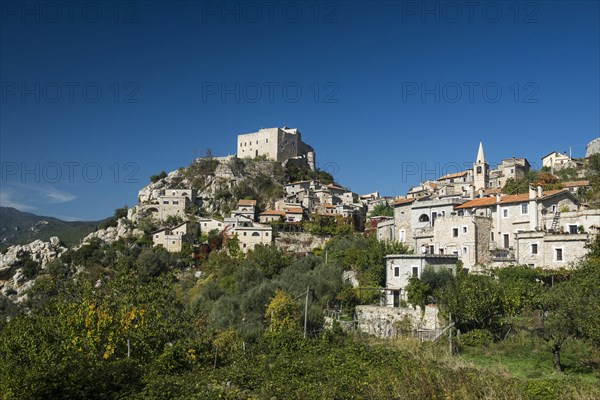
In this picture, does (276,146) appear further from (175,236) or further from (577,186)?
(577,186)

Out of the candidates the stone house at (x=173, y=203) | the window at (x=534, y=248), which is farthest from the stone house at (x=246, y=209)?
the window at (x=534, y=248)

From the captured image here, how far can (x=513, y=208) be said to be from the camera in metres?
38.3

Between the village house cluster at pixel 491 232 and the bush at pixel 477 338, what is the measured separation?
325 inches

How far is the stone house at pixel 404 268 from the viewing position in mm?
33281

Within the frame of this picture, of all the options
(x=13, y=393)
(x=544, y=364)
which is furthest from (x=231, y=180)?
(x=13, y=393)

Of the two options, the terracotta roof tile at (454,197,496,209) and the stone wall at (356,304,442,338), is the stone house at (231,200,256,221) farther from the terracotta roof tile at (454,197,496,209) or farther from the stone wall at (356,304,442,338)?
the stone wall at (356,304,442,338)

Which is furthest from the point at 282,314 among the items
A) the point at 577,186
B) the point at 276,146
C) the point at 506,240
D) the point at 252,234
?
the point at 276,146

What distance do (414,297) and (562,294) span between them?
10389 mm

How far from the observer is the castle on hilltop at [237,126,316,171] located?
105 meters

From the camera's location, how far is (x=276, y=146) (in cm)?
10506

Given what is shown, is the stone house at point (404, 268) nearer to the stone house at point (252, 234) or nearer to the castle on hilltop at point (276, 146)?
the stone house at point (252, 234)

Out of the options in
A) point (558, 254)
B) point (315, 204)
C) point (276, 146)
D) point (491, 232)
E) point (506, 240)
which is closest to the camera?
point (558, 254)

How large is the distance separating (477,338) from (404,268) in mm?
9664

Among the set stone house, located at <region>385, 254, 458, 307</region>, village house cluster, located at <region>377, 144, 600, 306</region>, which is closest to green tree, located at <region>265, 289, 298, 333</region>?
stone house, located at <region>385, 254, 458, 307</region>
